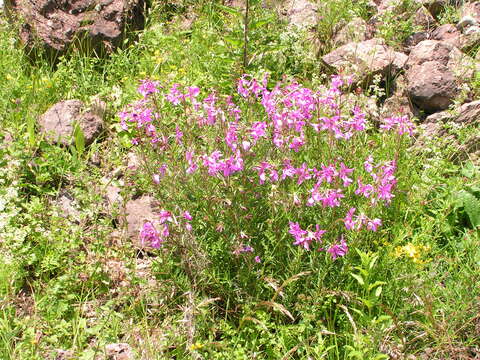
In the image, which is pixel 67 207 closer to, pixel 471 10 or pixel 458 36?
pixel 458 36

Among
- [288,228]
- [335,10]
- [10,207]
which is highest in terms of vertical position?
[335,10]

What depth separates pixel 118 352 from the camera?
298 cm

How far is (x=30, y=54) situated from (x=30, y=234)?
8.02 feet

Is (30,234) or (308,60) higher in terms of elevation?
(308,60)

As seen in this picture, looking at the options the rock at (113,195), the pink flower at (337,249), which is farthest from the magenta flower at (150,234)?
the rock at (113,195)

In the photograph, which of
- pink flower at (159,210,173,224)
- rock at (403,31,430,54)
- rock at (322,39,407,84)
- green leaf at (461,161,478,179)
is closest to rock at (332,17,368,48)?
rock at (322,39,407,84)

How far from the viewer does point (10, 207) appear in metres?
3.64

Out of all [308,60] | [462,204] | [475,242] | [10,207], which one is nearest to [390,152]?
[462,204]

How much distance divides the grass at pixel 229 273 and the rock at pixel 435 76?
25.5 inches

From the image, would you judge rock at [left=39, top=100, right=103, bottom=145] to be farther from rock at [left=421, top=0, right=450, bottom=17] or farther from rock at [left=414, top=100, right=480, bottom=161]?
rock at [left=421, top=0, right=450, bottom=17]

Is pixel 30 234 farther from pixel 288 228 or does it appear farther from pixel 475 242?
pixel 475 242

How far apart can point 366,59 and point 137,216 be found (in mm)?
2659

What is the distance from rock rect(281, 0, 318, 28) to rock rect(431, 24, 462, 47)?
1.34m

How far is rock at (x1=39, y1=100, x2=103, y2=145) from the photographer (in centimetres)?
439
